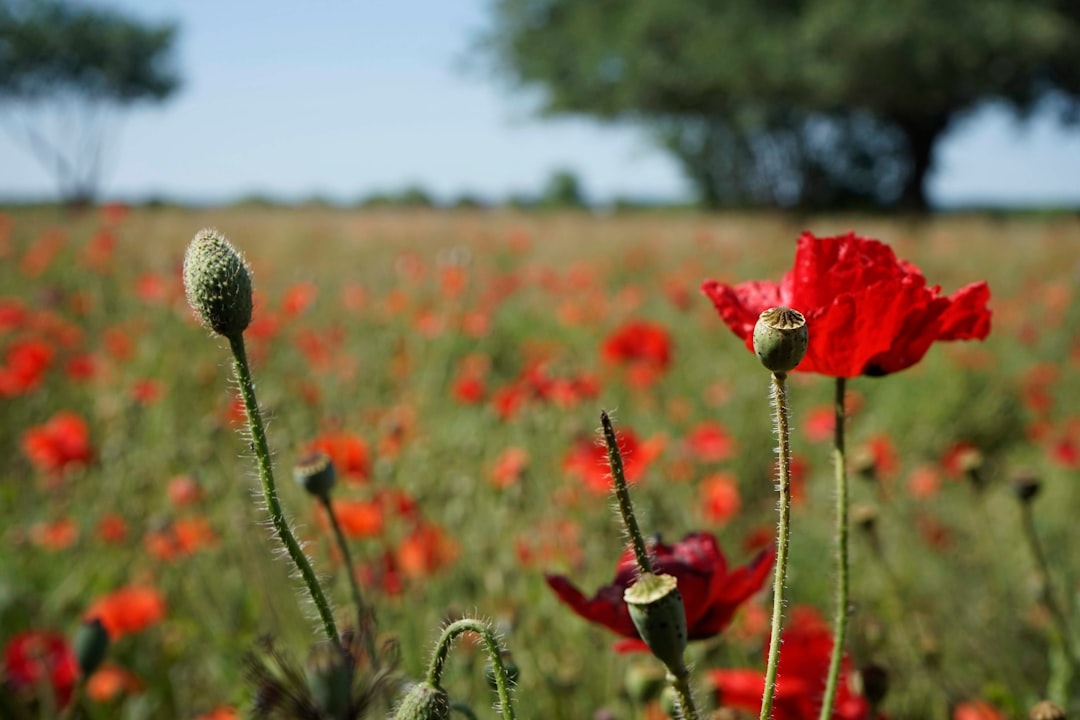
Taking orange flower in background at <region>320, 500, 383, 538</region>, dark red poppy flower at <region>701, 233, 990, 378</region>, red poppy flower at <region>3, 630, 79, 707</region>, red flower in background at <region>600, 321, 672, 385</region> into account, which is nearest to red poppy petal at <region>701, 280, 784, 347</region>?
dark red poppy flower at <region>701, 233, 990, 378</region>

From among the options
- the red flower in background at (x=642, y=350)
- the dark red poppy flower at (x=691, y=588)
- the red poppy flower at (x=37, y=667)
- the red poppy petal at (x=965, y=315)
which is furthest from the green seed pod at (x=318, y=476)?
the red flower in background at (x=642, y=350)

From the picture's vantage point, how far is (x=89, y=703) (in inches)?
67.1

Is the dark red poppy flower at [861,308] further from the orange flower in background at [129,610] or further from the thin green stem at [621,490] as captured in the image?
the orange flower in background at [129,610]

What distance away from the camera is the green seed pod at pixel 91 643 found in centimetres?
98

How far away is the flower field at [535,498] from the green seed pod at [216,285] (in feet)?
0.39

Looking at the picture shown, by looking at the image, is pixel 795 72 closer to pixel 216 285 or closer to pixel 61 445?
pixel 61 445

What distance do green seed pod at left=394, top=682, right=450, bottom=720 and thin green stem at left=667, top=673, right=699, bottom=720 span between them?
125mm

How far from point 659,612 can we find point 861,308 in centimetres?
28

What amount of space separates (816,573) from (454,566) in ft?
2.86

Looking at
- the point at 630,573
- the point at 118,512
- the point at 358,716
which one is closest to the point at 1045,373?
the point at 118,512

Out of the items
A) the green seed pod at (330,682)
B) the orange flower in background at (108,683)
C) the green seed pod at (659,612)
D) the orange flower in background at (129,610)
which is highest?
the green seed pod at (330,682)

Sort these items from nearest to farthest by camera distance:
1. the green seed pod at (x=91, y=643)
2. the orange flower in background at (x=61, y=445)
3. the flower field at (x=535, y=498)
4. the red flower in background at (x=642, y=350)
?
1. the flower field at (x=535, y=498)
2. the green seed pod at (x=91, y=643)
3. the orange flower in background at (x=61, y=445)
4. the red flower in background at (x=642, y=350)

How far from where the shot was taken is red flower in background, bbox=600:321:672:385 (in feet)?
8.68

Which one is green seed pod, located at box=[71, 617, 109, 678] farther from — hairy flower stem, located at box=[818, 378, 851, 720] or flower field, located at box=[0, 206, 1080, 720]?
hairy flower stem, located at box=[818, 378, 851, 720]
